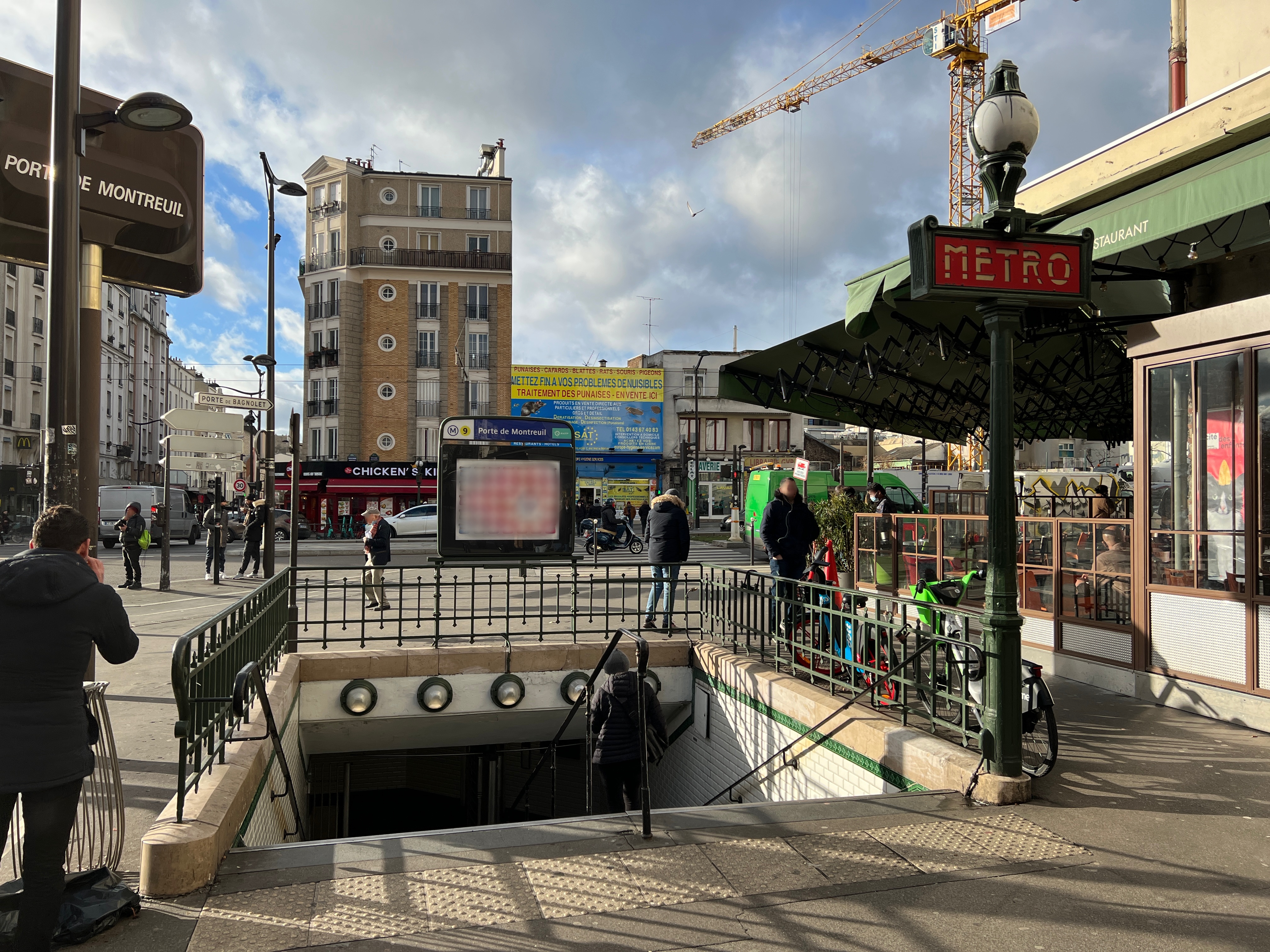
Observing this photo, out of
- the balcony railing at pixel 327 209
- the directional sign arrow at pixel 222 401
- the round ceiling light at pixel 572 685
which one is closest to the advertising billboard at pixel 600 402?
the balcony railing at pixel 327 209

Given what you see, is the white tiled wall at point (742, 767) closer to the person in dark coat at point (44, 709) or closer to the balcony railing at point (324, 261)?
the person in dark coat at point (44, 709)

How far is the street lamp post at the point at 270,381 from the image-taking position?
15.4 metres

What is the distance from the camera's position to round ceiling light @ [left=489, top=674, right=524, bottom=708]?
29.2 ft

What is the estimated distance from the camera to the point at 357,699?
8578 millimetres

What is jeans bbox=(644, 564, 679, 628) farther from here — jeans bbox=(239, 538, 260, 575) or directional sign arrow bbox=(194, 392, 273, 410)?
jeans bbox=(239, 538, 260, 575)

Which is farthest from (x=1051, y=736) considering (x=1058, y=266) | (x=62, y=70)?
(x=62, y=70)

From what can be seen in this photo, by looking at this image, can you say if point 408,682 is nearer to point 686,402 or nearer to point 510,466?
point 510,466

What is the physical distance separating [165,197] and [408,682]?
203 inches

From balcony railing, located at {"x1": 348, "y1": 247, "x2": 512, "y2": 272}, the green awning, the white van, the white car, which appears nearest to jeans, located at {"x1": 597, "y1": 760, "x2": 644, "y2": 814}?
the green awning

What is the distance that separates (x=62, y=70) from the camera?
216 inches

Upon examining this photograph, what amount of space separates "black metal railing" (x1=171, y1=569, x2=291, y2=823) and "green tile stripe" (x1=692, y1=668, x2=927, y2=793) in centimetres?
409

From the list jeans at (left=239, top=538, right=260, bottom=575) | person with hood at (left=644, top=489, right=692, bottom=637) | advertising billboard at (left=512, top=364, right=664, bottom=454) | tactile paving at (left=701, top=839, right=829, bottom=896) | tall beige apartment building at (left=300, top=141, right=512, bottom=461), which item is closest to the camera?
tactile paving at (left=701, top=839, right=829, bottom=896)

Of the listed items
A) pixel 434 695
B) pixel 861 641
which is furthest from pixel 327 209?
pixel 861 641

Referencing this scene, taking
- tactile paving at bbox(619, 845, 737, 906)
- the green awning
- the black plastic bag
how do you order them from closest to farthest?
1. the black plastic bag
2. tactile paving at bbox(619, 845, 737, 906)
3. the green awning
